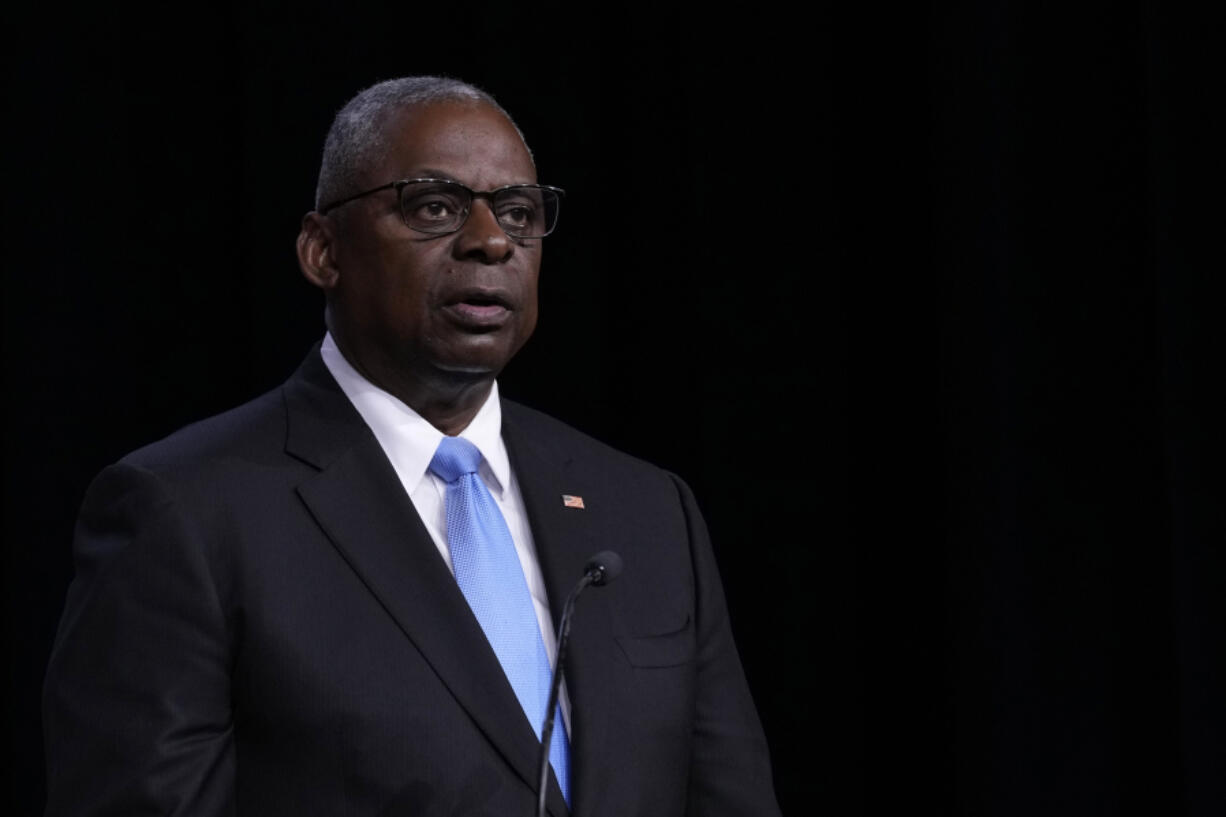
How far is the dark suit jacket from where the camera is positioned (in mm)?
1423

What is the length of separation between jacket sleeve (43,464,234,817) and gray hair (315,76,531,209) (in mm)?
437

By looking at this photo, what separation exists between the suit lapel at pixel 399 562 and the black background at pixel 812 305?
937 millimetres

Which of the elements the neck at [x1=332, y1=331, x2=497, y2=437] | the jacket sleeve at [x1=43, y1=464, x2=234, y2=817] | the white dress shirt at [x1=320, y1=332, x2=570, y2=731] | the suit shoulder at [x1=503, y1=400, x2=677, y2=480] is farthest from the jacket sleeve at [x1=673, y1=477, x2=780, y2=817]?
the jacket sleeve at [x1=43, y1=464, x2=234, y2=817]

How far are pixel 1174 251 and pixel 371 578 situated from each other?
1.25 meters

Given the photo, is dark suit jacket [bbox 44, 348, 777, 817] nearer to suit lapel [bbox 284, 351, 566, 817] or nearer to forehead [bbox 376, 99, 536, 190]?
suit lapel [bbox 284, 351, 566, 817]

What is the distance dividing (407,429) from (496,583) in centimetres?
21

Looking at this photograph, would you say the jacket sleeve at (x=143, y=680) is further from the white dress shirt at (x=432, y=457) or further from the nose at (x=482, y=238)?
the nose at (x=482, y=238)

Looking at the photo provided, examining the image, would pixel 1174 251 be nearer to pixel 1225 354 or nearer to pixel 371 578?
pixel 1225 354

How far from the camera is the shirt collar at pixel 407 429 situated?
66.4 inches

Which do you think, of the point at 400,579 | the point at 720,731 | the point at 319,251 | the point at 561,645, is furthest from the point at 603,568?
the point at 319,251

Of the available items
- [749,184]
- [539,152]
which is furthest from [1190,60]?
[539,152]

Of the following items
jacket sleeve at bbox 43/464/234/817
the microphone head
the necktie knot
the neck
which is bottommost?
jacket sleeve at bbox 43/464/234/817

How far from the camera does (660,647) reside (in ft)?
5.66

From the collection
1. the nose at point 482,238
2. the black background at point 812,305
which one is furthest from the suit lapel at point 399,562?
the black background at point 812,305
